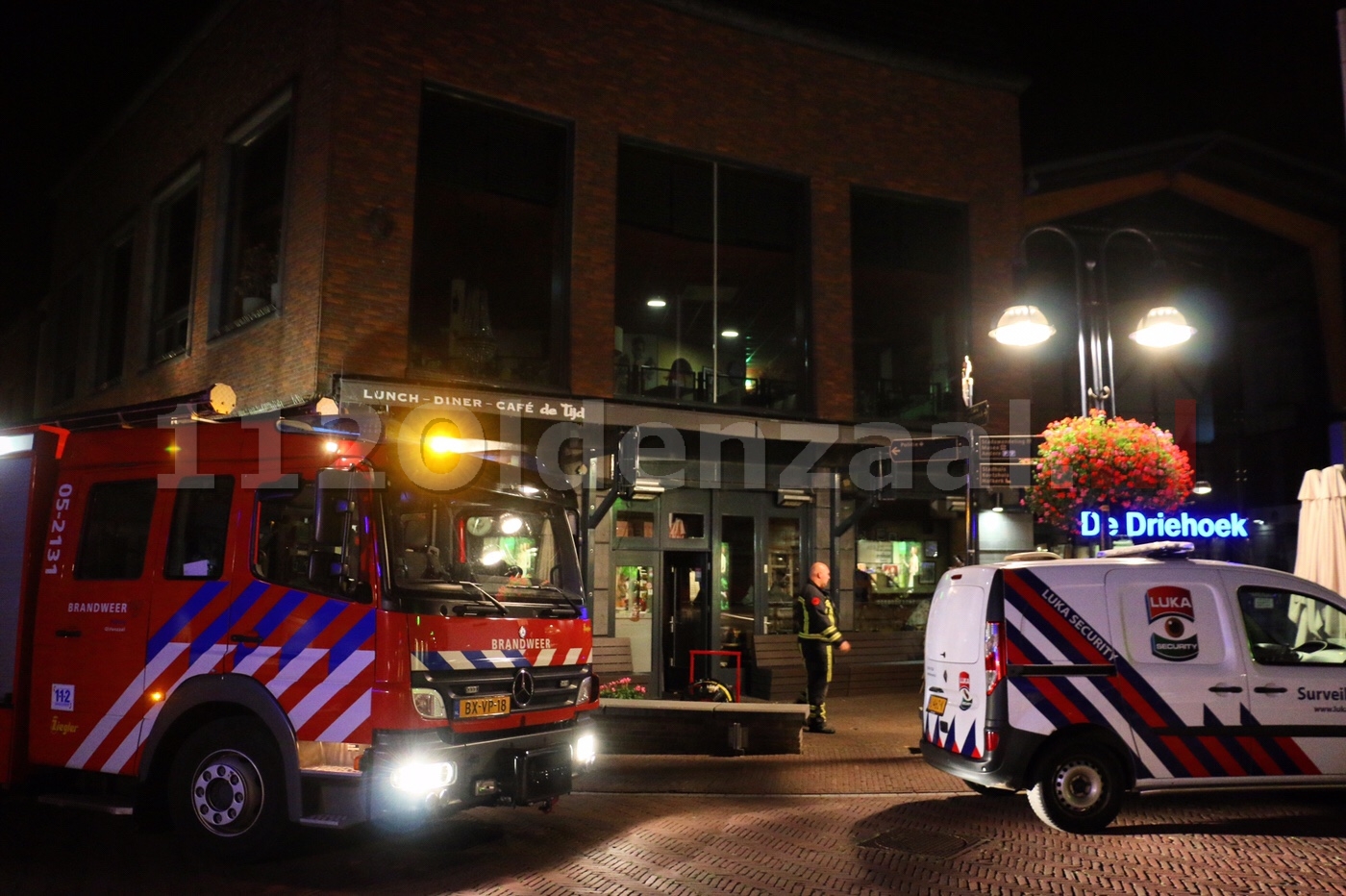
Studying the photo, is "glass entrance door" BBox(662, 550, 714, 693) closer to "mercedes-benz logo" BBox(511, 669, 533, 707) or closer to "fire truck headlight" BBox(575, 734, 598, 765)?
"fire truck headlight" BBox(575, 734, 598, 765)

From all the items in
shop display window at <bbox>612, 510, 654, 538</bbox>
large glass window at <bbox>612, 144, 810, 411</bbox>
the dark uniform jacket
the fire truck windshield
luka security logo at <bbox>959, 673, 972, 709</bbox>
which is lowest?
luka security logo at <bbox>959, 673, 972, 709</bbox>

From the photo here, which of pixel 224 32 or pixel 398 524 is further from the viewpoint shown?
pixel 224 32

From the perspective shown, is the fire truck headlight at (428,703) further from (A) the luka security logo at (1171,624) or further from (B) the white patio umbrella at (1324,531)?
(B) the white patio umbrella at (1324,531)

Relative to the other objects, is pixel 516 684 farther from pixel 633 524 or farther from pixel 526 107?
pixel 526 107

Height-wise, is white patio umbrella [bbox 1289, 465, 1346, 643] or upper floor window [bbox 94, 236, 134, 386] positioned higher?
upper floor window [bbox 94, 236, 134, 386]

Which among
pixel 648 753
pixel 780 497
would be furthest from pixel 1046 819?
pixel 780 497

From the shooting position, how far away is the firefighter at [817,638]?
1125cm

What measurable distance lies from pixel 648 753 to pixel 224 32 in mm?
13050

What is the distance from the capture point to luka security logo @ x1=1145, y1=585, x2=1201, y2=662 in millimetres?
7262

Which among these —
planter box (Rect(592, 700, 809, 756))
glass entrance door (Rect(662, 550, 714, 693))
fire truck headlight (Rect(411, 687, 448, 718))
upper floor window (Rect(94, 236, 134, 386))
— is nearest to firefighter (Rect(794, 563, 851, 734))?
planter box (Rect(592, 700, 809, 756))

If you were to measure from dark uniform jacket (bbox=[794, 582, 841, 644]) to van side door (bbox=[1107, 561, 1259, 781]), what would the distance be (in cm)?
430

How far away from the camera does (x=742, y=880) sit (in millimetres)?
5824

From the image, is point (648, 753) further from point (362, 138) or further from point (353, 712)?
point (362, 138)

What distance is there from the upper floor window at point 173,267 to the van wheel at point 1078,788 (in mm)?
14278
